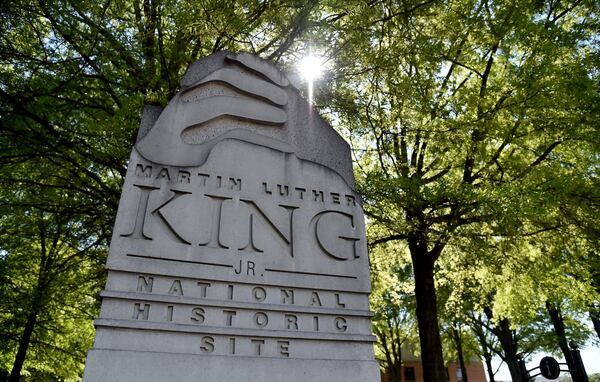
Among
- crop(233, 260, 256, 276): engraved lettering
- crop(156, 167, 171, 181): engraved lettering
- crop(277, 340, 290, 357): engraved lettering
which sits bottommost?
crop(277, 340, 290, 357): engraved lettering

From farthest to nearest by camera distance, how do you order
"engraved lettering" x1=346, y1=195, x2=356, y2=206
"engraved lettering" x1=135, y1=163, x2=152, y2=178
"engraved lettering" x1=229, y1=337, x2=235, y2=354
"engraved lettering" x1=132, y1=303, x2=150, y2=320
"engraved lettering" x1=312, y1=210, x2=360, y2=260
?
"engraved lettering" x1=346, y1=195, x2=356, y2=206 → "engraved lettering" x1=312, y1=210, x2=360, y2=260 → "engraved lettering" x1=135, y1=163, x2=152, y2=178 → "engraved lettering" x1=229, y1=337, x2=235, y2=354 → "engraved lettering" x1=132, y1=303, x2=150, y2=320

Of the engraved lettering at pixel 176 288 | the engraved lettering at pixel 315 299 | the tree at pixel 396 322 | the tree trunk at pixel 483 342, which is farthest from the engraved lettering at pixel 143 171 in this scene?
the tree trunk at pixel 483 342

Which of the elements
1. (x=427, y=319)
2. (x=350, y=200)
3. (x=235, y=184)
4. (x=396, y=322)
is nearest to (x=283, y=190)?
(x=235, y=184)

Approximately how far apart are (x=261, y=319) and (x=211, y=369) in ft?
1.94

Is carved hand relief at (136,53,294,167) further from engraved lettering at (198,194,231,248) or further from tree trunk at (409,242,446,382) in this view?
tree trunk at (409,242,446,382)

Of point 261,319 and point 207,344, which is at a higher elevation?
point 261,319

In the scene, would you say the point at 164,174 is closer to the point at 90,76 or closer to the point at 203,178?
the point at 203,178

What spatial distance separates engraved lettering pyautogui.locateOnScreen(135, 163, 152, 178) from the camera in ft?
13.0

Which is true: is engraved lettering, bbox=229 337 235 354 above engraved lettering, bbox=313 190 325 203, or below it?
below

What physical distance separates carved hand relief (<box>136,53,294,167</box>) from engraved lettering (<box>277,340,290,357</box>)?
6.26ft

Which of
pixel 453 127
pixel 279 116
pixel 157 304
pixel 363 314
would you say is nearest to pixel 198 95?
pixel 279 116

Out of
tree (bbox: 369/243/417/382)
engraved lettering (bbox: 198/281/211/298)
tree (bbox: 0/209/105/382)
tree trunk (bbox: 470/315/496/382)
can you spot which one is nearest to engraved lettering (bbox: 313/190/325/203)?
engraved lettering (bbox: 198/281/211/298)

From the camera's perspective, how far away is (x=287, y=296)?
153 inches

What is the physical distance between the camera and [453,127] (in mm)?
9164
